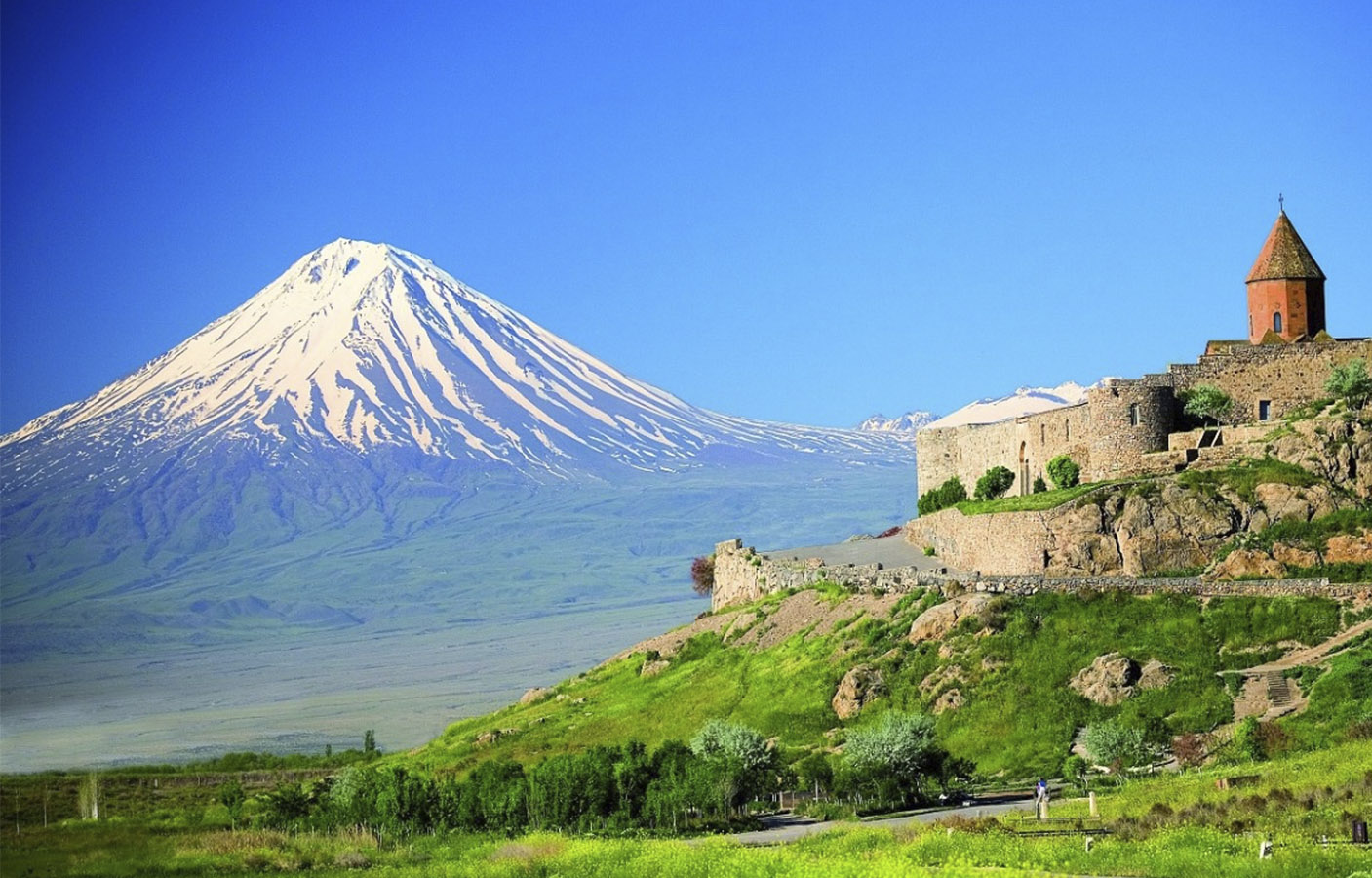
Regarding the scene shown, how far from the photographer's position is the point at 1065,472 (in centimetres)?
5059

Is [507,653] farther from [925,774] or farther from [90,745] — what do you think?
[925,774]

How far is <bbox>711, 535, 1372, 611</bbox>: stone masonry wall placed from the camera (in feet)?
139

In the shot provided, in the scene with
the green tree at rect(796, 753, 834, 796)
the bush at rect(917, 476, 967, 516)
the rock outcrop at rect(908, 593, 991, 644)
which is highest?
the bush at rect(917, 476, 967, 516)

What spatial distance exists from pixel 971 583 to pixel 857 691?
4.51 m

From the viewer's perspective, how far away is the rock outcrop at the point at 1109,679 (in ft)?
131

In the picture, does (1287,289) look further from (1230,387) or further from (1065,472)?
(1065,472)

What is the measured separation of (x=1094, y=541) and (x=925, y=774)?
10998 millimetres

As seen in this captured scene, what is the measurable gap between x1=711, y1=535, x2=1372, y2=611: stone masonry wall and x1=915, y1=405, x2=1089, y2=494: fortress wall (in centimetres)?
499

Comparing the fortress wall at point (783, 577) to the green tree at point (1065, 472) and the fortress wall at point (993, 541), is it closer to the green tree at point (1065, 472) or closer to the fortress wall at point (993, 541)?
the fortress wall at point (993, 541)

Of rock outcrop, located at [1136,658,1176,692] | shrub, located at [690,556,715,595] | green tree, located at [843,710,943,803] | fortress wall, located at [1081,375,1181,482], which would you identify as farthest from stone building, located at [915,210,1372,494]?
shrub, located at [690,556,715,595]

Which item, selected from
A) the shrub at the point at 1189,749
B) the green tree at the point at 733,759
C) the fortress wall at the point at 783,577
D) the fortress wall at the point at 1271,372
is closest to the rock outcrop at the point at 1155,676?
the shrub at the point at 1189,749

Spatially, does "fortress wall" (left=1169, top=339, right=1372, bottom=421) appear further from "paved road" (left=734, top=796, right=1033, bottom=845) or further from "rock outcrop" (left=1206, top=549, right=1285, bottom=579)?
"paved road" (left=734, top=796, right=1033, bottom=845)

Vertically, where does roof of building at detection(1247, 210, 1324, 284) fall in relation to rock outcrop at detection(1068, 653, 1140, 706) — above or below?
above

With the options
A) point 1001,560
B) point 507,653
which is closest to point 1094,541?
point 1001,560
